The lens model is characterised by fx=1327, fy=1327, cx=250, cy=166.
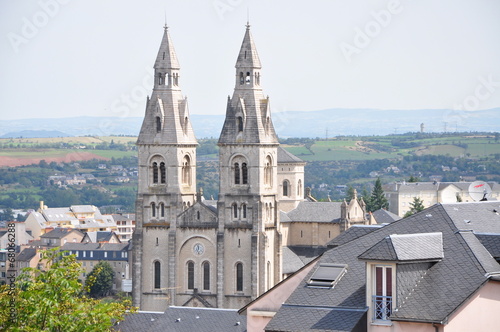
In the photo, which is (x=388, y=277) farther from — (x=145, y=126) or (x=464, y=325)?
(x=145, y=126)

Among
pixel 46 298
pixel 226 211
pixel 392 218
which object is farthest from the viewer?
pixel 392 218

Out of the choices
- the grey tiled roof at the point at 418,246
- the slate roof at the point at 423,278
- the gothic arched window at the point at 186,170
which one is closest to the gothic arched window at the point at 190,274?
the gothic arched window at the point at 186,170

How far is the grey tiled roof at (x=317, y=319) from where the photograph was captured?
33.2 metres

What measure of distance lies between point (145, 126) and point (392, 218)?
202 feet

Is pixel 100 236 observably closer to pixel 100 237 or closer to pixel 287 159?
pixel 100 237

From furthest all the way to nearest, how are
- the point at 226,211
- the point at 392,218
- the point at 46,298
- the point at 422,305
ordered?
the point at 392,218, the point at 226,211, the point at 46,298, the point at 422,305

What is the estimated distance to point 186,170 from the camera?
3883 inches

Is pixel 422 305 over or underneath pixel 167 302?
Answer: over

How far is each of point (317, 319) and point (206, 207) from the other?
62.6 m

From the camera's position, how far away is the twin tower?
94.9 m

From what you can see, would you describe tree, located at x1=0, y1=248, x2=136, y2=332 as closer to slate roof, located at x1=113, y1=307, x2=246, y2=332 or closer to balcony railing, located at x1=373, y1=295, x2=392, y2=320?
balcony railing, located at x1=373, y1=295, x2=392, y2=320

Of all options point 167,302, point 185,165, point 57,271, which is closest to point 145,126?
point 185,165

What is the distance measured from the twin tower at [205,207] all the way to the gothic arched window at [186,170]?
1.7 inches

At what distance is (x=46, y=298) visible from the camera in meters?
38.3
